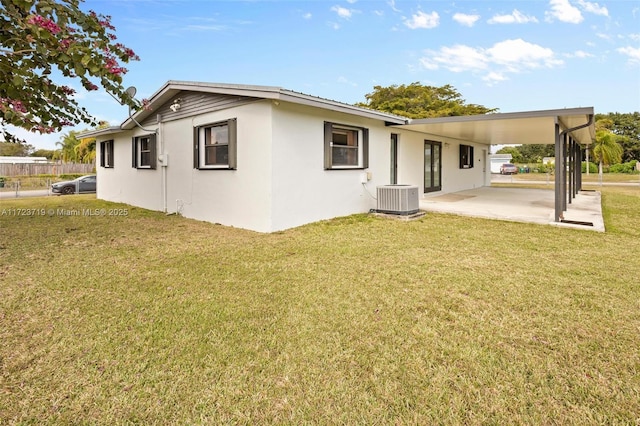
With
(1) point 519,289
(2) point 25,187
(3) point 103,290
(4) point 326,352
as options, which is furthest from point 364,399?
(2) point 25,187

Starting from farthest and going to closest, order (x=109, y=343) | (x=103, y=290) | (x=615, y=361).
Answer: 1. (x=103, y=290)
2. (x=109, y=343)
3. (x=615, y=361)

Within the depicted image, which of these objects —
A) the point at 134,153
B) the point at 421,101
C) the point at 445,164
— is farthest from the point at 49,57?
the point at 421,101

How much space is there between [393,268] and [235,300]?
2.11 metres

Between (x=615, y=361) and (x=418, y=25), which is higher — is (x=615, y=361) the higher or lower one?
the lower one

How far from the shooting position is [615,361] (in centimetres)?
248

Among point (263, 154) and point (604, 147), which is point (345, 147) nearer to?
point (263, 154)

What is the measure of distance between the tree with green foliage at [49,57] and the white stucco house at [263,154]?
101 inches

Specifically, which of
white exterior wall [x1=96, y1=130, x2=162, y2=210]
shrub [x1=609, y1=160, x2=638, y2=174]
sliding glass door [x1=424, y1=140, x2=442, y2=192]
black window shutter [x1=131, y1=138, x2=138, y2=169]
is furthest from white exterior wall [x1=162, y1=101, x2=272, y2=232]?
shrub [x1=609, y1=160, x2=638, y2=174]

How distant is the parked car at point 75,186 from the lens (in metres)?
18.5

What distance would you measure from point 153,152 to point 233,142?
14.2ft

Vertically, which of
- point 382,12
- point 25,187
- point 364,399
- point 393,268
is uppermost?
point 382,12

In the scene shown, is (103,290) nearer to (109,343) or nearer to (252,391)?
(109,343)

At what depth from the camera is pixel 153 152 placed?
10500 millimetres

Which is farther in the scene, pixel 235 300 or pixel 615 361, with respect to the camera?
pixel 235 300
